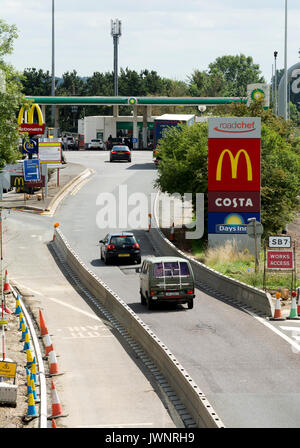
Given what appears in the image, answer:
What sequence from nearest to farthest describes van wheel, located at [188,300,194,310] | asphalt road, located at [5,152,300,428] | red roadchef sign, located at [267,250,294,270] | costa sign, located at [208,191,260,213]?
asphalt road, located at [5,152,300,428] < red roadchef sign, located at [267,250,294,270] < van wheel, located at [188,300,194,310] < costa sign, located at [208,191,260,213]

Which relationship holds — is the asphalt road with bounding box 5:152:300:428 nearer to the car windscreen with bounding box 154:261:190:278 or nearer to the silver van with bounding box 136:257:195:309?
the silver van with bounding box 136:257:195:309

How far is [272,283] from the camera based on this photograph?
108 ft

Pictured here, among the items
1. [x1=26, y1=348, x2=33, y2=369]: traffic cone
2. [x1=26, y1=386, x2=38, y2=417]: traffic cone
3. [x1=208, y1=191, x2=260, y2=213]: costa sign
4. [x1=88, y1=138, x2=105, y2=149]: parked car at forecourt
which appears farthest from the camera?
[x1=88, y1=138, x2=105, y2=149]: parked car at forecourt

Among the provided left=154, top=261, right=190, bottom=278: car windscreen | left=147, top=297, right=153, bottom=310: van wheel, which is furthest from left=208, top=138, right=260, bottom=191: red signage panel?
left=154, top=261, right=190, bottom=278: car windscreen

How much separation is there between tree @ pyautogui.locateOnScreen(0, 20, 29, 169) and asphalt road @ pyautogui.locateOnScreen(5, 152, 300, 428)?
24.4 ft

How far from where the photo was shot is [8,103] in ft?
96.3

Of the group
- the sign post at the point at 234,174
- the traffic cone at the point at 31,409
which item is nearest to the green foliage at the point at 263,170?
the sign post at the point at 234,174

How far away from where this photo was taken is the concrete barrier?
1589 cm

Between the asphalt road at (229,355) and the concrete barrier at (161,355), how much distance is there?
2.23 feet

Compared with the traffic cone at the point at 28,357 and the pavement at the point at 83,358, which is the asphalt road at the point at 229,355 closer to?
the pavement at the point at 83,358

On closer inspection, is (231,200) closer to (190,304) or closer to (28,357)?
(190,304)

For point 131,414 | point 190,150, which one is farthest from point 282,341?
point 190,150
